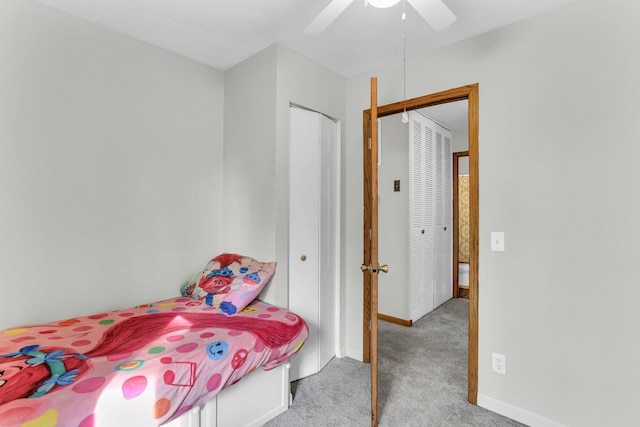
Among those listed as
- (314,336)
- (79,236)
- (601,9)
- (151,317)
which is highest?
(601,9)

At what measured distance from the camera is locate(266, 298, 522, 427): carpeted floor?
1909mm

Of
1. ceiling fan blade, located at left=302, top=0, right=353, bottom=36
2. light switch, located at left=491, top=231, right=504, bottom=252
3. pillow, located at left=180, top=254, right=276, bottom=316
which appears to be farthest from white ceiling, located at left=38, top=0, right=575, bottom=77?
pillow, located at left=180, top=254, right=276, bottom=316

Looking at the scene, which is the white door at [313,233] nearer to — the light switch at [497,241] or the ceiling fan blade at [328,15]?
the ceiling fan blade at [328,15]

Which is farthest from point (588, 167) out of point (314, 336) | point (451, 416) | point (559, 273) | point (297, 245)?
point (314, 336)

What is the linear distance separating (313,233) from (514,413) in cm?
175

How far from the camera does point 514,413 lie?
6.32 feet

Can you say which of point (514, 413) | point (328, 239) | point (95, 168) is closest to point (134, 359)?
point (95, 168)

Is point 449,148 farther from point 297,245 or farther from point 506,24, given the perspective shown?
point 297,245

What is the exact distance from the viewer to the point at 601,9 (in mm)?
1679

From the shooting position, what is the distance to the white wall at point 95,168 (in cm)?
172

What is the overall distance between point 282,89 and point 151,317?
1724 millimetres

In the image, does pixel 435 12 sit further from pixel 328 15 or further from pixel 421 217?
pixel 421 217

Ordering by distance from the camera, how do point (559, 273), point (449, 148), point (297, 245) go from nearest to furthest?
point (559, 273) < point (297, 245) < point (449, 148)

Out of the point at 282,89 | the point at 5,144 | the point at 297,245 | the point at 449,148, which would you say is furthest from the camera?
the point at 449,148
